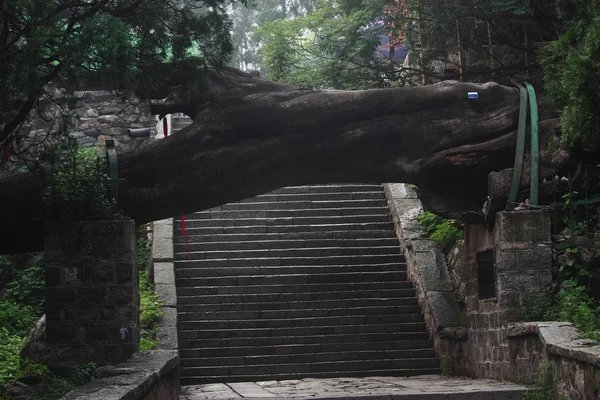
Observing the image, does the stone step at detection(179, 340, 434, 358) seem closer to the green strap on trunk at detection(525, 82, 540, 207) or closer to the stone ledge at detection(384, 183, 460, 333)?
the stone ledge at detection(384, 183, 460, 333)

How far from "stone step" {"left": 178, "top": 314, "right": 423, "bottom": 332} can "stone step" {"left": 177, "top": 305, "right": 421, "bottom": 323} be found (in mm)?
40

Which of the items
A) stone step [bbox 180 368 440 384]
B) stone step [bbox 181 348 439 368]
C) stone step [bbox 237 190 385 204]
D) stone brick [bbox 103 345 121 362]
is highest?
stone step [bbox 237 190 385 204]

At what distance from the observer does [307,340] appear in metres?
12.8

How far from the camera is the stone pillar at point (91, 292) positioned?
9.27m

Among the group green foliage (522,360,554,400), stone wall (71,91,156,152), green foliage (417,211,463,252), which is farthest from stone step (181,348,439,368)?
stone wall (71,91,156,152)

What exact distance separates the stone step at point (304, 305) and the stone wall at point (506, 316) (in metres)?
0.44

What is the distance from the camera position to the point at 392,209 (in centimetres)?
1611

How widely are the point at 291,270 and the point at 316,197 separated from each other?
2.88 meters

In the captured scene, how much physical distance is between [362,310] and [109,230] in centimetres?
517

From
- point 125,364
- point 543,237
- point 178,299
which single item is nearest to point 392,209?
point 178,299

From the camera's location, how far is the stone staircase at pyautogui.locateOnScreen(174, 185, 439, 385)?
12375mm

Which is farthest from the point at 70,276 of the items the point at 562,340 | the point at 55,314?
the point at 562,340

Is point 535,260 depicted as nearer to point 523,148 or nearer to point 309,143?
point 523,148

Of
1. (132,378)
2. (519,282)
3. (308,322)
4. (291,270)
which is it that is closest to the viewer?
(132,378)
